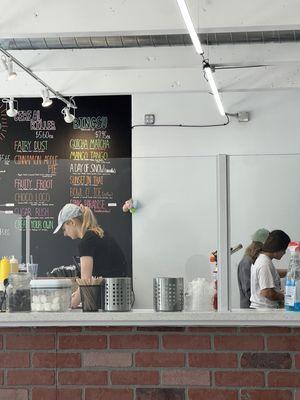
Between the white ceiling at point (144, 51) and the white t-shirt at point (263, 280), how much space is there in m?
2.34

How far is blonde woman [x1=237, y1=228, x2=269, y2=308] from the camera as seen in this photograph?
4551mm

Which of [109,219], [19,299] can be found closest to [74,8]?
[109,219]

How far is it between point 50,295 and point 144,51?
584cm

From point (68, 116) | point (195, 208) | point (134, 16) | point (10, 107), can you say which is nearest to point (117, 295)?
point (195, 208)

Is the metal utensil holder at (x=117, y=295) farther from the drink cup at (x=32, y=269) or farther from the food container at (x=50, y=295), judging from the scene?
the drink cup at (x=32, y=269)

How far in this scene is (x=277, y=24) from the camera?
6.40m

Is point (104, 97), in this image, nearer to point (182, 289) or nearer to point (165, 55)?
point (165, 55)

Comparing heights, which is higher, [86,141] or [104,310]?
[86,141]

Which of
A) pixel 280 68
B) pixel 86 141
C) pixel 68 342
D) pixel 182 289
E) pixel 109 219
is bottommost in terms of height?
pixel 68 342

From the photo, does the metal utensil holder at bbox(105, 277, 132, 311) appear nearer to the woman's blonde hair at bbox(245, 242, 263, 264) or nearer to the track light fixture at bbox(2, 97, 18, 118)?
the woman's blonde hair at bbox(245, 242, 263, 264)

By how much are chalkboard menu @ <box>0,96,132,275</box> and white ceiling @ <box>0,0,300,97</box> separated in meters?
0.39

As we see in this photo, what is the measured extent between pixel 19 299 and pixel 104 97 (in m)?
6.64

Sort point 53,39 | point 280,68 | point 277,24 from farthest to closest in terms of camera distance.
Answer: point 280,68, point 53,39, point 277,24

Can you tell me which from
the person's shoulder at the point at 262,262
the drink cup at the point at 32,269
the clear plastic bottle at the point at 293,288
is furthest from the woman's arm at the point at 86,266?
the clear plastic bottle at the point at 293,288
